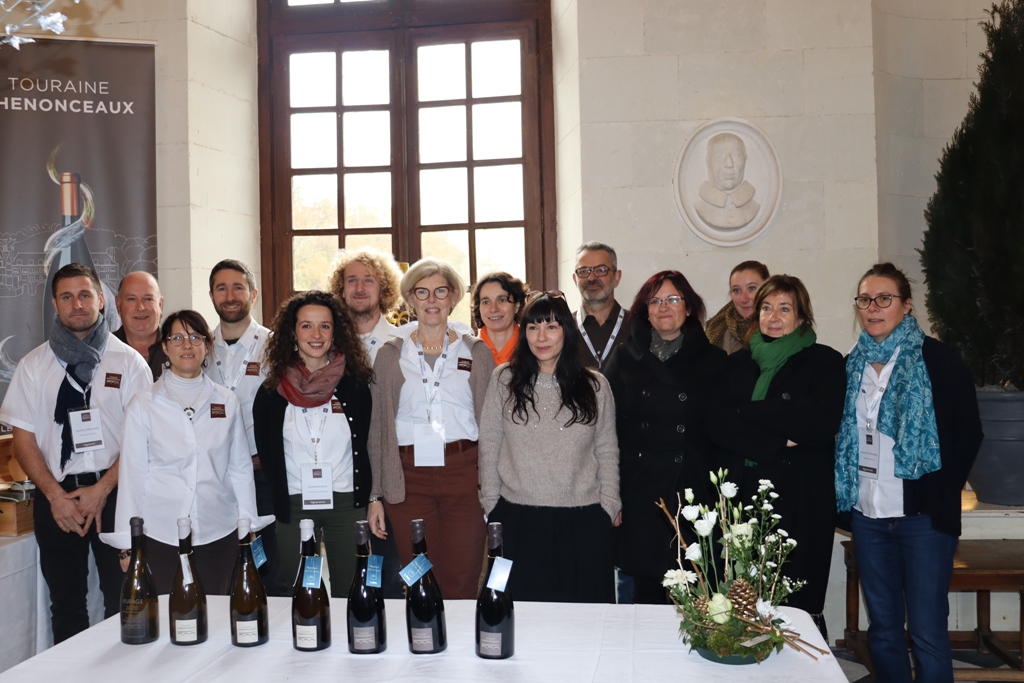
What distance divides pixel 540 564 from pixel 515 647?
0.96m

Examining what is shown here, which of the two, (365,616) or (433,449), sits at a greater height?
(433,449)

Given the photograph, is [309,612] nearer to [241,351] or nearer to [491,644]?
[491,644]

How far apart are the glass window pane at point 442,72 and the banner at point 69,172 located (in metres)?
1.57

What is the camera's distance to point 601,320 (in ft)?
12.7

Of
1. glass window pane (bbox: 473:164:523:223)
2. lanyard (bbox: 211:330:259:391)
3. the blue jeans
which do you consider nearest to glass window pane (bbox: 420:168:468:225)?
glass window pane (bbox: 473:164:523:223)

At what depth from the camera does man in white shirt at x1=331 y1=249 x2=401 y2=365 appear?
3.74 m

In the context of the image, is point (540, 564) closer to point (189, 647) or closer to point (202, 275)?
point (189, 647)

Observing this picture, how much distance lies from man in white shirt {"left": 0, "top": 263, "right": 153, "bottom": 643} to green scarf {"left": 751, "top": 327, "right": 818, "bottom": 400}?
2276mm

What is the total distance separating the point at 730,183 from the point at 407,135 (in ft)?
6.61

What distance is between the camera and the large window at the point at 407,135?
5.41 meters

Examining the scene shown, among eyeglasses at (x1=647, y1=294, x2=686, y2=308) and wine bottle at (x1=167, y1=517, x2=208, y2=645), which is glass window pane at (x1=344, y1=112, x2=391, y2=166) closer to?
eyeglasses at (x1=647, y1=294, x2=686, y2=308)

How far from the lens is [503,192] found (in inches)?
215

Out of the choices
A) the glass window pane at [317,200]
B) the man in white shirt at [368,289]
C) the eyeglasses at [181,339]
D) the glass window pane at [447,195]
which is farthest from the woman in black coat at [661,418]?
the glass window pane at [317,200]

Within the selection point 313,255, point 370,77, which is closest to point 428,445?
point 313,255
